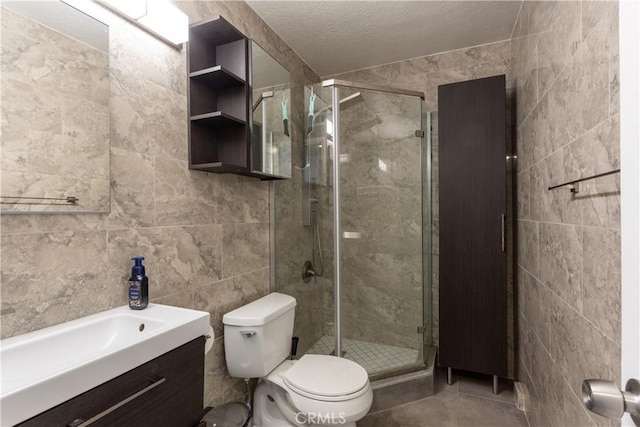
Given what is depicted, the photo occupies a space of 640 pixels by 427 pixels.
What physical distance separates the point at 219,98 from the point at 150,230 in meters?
0.79

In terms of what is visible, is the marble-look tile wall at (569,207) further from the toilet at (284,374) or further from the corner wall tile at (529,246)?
the toilet at (284,374)

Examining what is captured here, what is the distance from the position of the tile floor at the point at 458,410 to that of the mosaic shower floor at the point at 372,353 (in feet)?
0.82

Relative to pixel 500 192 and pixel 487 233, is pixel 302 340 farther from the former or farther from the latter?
pixel 500 192

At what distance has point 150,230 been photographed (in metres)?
1.29

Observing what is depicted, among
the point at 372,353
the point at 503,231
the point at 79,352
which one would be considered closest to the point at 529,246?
the point at 503,231

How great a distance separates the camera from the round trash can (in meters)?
1.33

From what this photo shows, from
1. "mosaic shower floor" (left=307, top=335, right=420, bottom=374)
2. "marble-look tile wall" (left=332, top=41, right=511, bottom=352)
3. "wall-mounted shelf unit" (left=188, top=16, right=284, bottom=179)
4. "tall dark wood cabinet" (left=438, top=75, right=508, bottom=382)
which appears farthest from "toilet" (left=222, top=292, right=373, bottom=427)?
"tall dark wood cabinet" (left=438, top=75, right=508, bottom=382)

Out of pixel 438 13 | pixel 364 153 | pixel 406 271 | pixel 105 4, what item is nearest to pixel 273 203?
pixel 364 153

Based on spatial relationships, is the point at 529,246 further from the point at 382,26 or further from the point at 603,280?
the point at 382,26

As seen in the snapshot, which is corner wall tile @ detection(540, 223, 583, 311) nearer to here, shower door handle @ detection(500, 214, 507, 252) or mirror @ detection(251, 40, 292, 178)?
shower door handle @ detection(500, 214, 507, 252)

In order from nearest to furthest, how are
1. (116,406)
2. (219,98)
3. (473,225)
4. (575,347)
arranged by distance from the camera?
(116,406), (575,347), (219,98), (473,225)

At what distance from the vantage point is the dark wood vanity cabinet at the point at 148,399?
0.69m

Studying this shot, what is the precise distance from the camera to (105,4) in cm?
114

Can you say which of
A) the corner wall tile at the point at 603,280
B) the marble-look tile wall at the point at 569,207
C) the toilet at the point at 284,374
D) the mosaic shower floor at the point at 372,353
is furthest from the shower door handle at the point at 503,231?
the toilet at the point at 284,374
